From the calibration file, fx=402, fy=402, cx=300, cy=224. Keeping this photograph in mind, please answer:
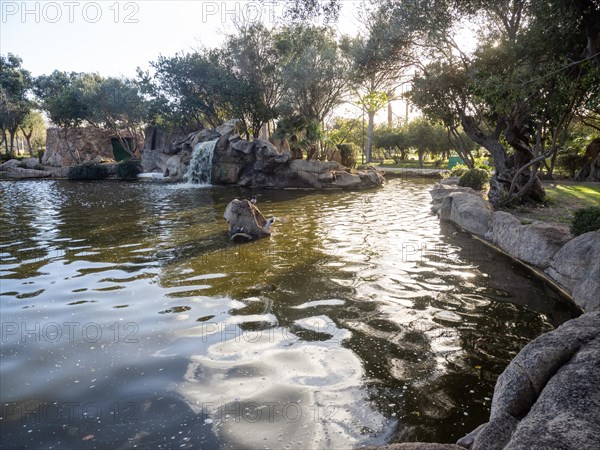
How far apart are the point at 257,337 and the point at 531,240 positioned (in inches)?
268

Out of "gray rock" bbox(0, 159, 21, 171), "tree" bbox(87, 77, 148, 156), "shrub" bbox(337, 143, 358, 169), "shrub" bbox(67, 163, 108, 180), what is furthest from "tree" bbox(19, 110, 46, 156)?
"shrub" bbox(337, 143, 358, 169)

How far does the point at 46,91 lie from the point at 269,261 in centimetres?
6118

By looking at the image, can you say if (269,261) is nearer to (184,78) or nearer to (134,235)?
(134,235)

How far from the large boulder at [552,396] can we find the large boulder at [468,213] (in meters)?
8.67

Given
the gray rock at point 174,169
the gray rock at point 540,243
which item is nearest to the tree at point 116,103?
the gray rock at point 174,169

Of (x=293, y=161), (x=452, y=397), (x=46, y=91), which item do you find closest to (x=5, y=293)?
(x=452, y=397)

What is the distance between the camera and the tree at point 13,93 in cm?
5084

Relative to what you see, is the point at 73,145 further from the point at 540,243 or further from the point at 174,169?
the point at 540,243

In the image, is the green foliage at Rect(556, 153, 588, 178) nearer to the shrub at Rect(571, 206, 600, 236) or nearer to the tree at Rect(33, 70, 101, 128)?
the shrub at Rect(571, 206, 600, 236)

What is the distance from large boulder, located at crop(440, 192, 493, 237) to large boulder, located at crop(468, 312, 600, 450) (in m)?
8.67

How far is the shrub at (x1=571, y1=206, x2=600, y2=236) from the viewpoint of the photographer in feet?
→ 27.5

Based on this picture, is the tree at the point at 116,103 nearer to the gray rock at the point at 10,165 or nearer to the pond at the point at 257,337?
the gray rock at the point at 10,165

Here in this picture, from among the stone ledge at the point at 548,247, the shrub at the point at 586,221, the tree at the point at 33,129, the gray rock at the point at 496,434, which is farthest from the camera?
the tree at the point at 33,129

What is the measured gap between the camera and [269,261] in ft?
31.3
